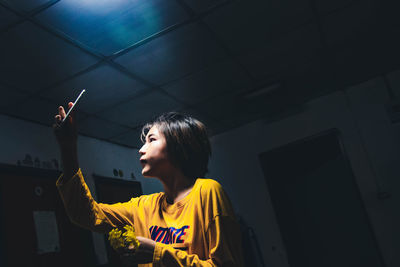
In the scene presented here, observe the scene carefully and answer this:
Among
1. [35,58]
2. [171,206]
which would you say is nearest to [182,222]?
[171,206]

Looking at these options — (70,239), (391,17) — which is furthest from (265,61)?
(70,239)

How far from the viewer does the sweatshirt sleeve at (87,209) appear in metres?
1.09

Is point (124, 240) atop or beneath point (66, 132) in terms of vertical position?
beneath

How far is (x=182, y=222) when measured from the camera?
104 centimetres

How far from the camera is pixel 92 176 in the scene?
4664 millimetres

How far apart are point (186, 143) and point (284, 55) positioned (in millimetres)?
2959

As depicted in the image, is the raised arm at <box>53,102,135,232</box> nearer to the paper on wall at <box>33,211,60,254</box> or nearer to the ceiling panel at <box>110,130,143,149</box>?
the paper on wall at <box>33,211,60,254</box>

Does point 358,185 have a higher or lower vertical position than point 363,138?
lower

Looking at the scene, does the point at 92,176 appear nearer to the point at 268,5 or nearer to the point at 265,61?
the point at 265,61

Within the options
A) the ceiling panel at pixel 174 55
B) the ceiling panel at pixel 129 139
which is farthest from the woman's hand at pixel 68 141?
the ceiling panel at pixel 129 139

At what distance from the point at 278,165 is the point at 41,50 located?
4.09 m

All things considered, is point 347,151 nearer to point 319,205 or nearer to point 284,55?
point 319,205

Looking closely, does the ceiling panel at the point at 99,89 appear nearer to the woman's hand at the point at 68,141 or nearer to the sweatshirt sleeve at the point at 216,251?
the woman's hand at the point at 68,141

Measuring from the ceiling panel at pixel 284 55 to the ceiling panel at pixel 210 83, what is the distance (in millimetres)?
161
